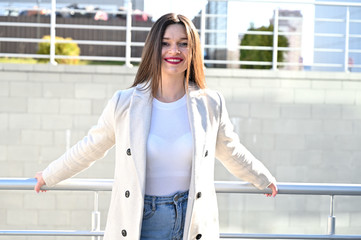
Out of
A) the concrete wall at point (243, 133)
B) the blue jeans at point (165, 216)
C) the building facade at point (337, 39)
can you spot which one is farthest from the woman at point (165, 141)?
the building facade at point (337, 39)

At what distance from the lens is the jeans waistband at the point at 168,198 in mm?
1977

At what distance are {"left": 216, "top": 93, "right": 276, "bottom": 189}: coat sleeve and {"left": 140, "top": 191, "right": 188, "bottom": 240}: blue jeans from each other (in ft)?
0.93

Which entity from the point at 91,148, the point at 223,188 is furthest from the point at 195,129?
the point at 223,188

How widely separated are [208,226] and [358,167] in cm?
511

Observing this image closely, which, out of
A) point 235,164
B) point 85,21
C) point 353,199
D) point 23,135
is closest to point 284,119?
point 353,199

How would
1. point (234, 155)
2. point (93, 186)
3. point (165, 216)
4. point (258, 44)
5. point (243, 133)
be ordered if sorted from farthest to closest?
point (258, 44) → point (243, 133) → point (93, 186) → point (234, 155) → point (165, 216)

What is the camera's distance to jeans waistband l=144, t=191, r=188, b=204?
6.48 feet

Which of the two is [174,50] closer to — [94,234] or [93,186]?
[93,186]

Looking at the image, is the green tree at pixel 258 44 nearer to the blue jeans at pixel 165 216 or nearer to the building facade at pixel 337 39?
the building facade at pixel 337 39

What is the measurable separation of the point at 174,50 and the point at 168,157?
373 mm

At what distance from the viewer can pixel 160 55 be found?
2.04 meters

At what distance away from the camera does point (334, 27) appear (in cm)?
1072

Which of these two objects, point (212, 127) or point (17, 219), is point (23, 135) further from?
point (212, 127)

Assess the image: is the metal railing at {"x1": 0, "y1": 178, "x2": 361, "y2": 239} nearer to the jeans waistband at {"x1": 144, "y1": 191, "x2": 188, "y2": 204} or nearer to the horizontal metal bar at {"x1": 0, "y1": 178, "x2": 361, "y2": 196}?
the horizontal metal bar at {"x1": 0, "y1": 178, "x2": 361, "y2": 196}
